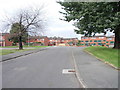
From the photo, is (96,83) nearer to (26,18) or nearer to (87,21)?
(87,21)

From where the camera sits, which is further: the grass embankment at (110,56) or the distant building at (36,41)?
the distant building at (36,41)

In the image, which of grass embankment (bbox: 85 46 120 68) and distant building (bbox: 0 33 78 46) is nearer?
grass embankment (bbox: 85 46 120 68)

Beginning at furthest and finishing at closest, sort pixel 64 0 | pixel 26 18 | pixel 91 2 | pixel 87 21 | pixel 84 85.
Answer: pixel 26 18, pixel 64 0, pixel 87 21, pixel 91 2, pixel 84 85

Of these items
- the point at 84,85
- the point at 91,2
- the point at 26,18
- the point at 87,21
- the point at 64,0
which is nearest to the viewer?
the point at 84,85

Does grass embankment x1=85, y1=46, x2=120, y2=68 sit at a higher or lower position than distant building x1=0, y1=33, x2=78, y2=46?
lower

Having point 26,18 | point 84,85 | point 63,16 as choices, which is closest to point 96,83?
point 84,85

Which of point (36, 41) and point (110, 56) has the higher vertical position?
point (36, 41)

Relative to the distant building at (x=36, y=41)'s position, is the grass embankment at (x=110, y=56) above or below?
below

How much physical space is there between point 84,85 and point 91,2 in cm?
914

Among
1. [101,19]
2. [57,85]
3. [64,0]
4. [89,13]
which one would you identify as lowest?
[57,85]

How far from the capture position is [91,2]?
10.5 metres

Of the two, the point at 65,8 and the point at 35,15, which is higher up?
the point at 35,15

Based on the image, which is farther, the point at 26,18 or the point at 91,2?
the point at 26,18

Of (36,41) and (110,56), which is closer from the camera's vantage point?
(110,56)
